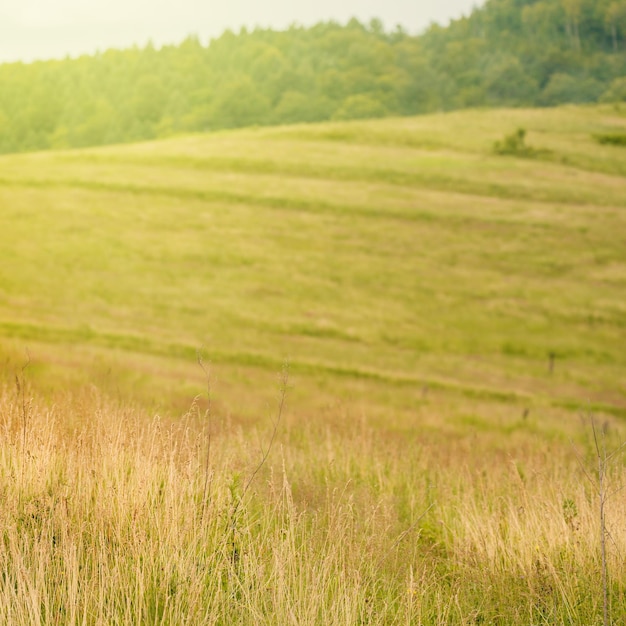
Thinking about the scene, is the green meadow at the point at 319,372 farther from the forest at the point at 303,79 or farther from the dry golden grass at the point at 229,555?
the forest at the point at 303,79

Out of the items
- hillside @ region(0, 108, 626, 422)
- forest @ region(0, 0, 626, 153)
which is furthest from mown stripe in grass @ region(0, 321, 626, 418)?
forest @ region(0, 0, 626, 153)

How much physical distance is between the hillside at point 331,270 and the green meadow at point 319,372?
7.7 inches

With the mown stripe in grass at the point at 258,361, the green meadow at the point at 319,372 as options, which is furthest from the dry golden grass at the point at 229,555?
the mown stripe in grass at the point at 258,361

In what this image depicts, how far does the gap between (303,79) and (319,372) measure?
76854mm

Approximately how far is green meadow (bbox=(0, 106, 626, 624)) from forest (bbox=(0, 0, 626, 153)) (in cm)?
2036

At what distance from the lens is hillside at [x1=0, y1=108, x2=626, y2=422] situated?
27.6m

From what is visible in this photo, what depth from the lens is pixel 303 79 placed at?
97.6 m

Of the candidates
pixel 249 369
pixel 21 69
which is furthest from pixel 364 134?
pixel 21 69

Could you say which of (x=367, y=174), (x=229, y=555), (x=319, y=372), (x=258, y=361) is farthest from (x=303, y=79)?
(x=229, y=555)

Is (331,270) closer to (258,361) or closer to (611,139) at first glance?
(258,361)

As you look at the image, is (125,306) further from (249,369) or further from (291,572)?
(291,572)

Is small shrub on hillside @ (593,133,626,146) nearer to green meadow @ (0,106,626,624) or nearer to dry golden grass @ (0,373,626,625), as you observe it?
green meadow @ (0,106,626,624)

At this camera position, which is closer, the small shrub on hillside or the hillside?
the hillside

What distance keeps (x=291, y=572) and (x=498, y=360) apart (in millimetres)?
26175
